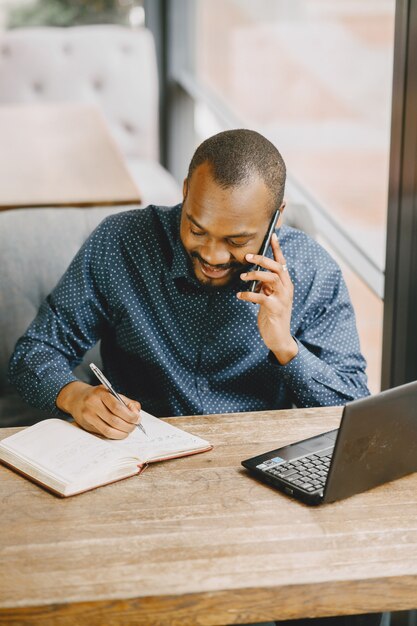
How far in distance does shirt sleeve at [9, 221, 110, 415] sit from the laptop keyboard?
1.62 feet

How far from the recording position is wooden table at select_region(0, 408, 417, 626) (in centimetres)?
93

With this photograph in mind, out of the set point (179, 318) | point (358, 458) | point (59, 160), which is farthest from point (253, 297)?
point (59, 160)

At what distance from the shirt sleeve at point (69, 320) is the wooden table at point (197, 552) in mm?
375

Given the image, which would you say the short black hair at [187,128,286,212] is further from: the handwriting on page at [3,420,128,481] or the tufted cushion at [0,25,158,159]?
the tufted cushion at [0,25,158,159]

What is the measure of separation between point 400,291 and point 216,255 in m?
0.55

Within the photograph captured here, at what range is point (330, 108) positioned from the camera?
2730mm

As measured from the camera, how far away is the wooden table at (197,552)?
0.93 meters

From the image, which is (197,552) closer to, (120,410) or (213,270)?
(120,410)

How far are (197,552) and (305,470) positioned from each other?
0.25m

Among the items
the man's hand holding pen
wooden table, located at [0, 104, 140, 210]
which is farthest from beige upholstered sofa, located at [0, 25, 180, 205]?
the man's hand holding pen

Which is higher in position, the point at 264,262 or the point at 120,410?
the point at 264,262

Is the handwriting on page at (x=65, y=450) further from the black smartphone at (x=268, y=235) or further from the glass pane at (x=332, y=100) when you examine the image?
the glass pane at (x=332, y=100)

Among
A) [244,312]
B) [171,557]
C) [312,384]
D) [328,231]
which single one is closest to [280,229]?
[244,312]

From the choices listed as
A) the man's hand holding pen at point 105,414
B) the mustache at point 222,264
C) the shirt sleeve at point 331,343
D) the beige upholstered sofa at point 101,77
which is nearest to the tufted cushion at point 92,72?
the beige upholstered sofa at point 101,77
